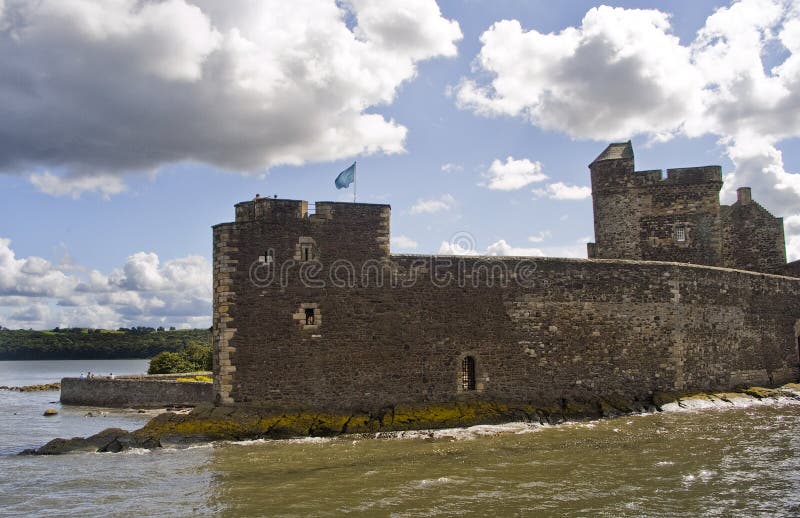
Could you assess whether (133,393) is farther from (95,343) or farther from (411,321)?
(95,343)

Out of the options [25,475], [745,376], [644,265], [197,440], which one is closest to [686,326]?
[644,265]

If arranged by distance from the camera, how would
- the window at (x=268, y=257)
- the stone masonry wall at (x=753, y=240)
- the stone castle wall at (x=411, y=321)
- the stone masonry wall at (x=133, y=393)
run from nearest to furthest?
the stone castle wall at (x=411, y=321) → the window at (x=268, y=257) → the stone masonry wall at (x=133, y=393) → the stone masonry wall at (x=753, y=240)

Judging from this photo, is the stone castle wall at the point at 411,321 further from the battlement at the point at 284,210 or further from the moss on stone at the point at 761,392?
the moss on stone at the point at 761,392

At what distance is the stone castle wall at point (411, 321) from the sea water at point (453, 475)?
165cm

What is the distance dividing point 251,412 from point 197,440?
163 centimetres

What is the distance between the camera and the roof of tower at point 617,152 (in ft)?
95.9

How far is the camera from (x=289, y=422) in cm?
1803

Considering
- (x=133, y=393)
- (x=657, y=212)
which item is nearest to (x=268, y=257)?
(x=133, y=393)

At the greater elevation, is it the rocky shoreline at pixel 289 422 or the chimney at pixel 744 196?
the chimney at pixel 744 196

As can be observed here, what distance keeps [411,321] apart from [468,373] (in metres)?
2.55

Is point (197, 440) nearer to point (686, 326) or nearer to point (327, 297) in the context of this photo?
point (327, 297)

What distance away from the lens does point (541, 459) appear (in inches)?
596

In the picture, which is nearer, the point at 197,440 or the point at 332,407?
the point at 197,440

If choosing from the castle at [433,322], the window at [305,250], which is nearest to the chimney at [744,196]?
the castle at [433,322]
